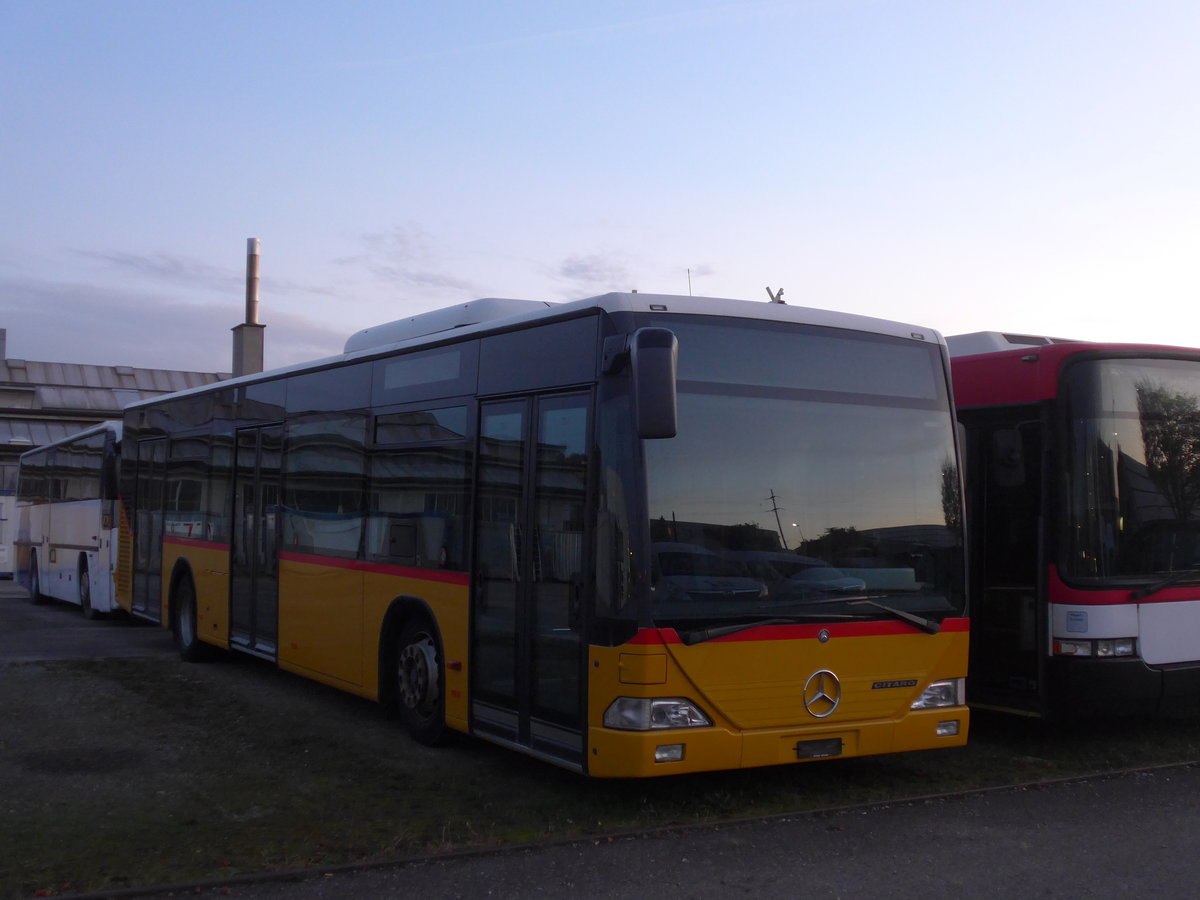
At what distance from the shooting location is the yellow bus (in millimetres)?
6609

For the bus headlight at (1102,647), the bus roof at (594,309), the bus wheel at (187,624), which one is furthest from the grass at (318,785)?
the bus roof at (594,309)

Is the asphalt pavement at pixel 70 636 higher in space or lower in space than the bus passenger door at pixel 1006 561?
lower

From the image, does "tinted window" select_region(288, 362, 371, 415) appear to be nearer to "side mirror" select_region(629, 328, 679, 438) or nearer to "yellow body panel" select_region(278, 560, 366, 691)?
"yellow body panel" select_region(278, 560, 366, 691)

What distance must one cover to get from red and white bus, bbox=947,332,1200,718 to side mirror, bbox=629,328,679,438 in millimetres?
3604

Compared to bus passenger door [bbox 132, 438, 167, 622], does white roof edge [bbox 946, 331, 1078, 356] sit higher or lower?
higher

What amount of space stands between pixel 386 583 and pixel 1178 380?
19.5ft

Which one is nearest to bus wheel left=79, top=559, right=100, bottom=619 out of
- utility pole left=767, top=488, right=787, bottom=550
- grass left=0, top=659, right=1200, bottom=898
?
grass left=0, top=659, right=1200, bottom=898

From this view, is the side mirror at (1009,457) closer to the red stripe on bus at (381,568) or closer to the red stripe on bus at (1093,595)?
the red stripe on bus at (1093,595)

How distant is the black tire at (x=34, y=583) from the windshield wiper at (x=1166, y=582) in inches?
826

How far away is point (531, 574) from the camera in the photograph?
7.41 m

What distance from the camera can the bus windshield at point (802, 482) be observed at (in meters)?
6.69

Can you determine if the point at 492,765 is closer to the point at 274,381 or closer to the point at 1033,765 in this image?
the point at 1033,765

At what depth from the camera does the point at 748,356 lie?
709 cm

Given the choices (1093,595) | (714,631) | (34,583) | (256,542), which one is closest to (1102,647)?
(1093,595)
